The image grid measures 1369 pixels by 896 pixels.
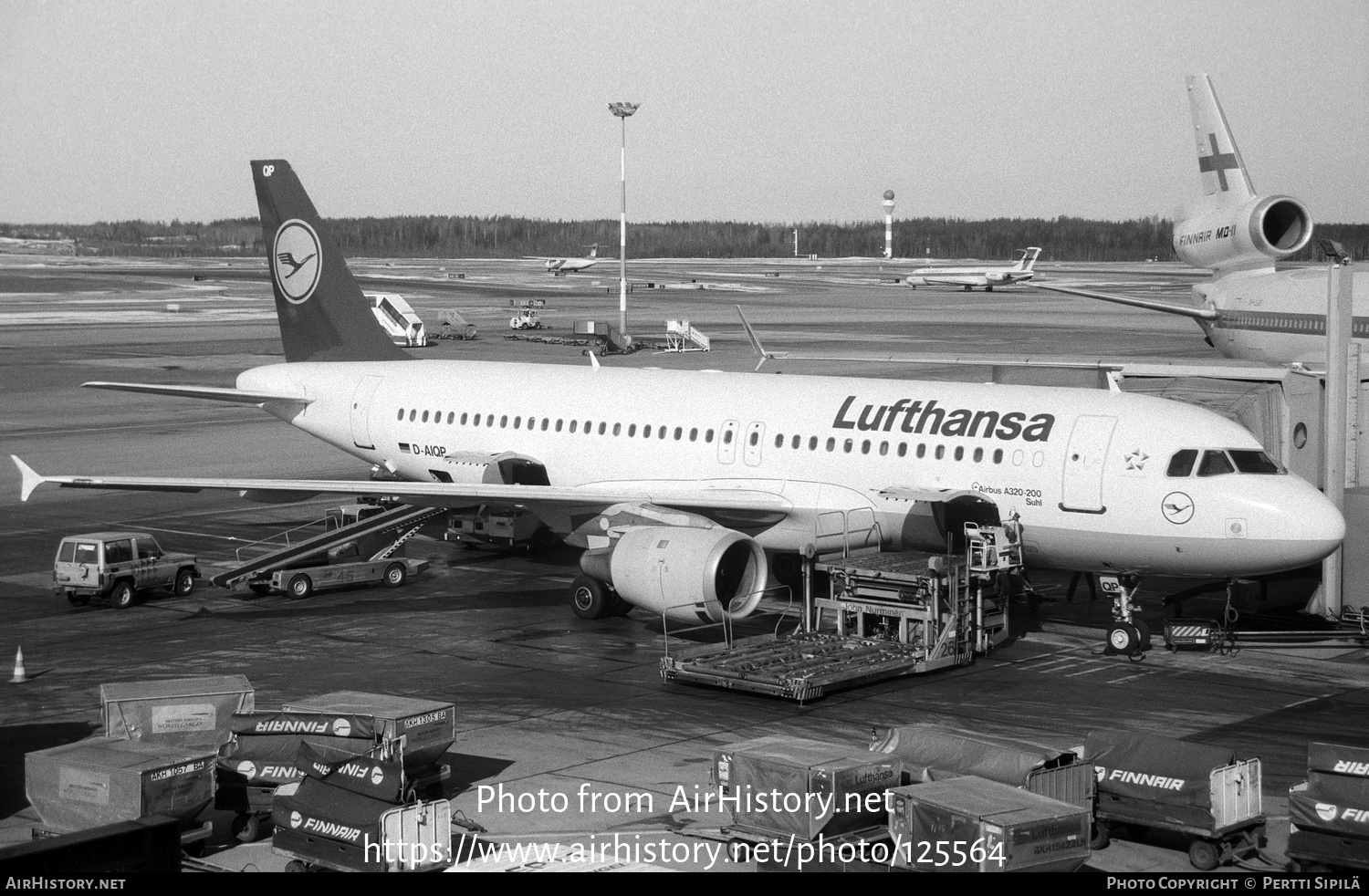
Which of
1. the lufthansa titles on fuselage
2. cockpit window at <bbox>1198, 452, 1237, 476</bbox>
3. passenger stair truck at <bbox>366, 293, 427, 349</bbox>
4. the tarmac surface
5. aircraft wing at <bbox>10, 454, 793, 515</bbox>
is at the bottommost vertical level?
the tarmac surface

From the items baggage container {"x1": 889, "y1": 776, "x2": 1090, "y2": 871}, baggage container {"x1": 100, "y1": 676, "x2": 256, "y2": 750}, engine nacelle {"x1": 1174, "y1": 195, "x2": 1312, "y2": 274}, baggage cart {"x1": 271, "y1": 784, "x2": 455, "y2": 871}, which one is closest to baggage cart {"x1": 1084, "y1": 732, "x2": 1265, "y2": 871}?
baggage container {"x1": 889, "y1": 776, "x2": 1090, "y2": 871}

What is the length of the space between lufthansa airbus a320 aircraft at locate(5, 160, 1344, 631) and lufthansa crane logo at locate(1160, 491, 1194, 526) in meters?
0.03

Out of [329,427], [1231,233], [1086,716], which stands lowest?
[1086,716]

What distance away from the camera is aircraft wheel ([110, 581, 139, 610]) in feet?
91.5

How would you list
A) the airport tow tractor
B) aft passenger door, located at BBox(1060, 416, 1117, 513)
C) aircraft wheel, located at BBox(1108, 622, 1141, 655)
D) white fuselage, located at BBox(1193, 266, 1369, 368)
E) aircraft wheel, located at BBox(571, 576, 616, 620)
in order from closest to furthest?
the airport tow tractor
aircraft wheel, located at BBox(1108, 622, 1141, 655)
aft passenger door, located at BBox(1060, 416, 1117, 513)
aircraft wheel, located at BBox(571, 576, 616, 620)
white fuselage, located at BBox(1193, 266, 1369, 368)

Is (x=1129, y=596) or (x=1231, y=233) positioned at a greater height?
(x=1231, y=233)

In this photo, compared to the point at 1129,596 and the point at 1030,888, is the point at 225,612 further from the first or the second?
the point at 1030,888

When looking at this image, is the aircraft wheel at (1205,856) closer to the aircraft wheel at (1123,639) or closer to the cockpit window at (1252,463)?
the aircraft wheel at (1123,639)

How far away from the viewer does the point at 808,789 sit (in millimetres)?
14359

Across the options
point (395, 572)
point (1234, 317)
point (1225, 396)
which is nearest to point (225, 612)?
point (395, 572)

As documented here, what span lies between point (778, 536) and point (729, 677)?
583 cm

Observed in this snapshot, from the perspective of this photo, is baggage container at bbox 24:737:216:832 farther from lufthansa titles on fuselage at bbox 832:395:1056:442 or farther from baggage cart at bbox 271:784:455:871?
lufthansa titles on fuselage at bbox 832:395:1056:442

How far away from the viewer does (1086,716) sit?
20641 mm

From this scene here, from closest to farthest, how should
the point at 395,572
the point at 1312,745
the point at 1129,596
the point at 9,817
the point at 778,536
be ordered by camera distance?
the point at 1312,745
the point at 9,817
the point at 1129,596
the point at 778,536
the point at 395,572
